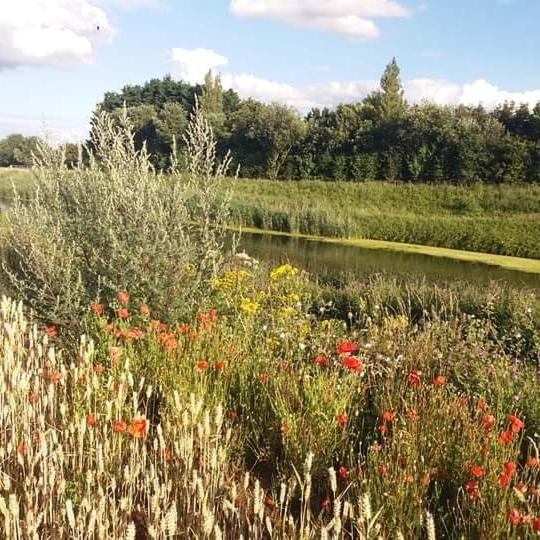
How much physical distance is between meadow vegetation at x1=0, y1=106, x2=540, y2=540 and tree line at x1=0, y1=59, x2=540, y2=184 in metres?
23.1

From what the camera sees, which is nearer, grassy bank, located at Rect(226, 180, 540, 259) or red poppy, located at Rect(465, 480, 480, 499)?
red poppy, located at Rect(465, 480, 480, 499)

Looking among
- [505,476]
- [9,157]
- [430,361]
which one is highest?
[9,157]

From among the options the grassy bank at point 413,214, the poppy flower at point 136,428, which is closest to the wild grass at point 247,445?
the poppy flower at point 136,428

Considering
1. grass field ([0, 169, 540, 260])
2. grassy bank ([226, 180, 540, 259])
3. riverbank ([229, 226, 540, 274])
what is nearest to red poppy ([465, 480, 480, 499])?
A: riverbank ([229, 226, 540, 274])

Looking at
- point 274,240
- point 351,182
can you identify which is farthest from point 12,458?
point 351,182

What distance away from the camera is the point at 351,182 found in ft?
108

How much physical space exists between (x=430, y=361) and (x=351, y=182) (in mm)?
28302

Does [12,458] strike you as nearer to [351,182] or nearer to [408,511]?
[408,511]

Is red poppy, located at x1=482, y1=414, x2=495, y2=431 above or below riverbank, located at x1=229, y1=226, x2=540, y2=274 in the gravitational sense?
above

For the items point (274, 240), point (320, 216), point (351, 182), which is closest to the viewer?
point (274, 240)

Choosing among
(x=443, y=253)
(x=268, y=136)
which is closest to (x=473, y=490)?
(x=443, y=253)

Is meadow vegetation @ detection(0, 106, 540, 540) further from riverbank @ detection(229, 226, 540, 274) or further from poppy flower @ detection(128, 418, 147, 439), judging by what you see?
riverbank @ detection(229, 226, 540, 274)

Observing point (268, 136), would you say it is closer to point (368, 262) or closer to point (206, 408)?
point (368, 262)

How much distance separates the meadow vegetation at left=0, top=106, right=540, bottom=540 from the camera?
7.23 feet
